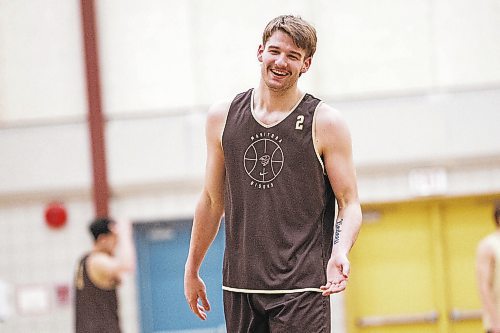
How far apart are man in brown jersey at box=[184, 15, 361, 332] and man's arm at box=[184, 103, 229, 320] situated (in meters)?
0.07

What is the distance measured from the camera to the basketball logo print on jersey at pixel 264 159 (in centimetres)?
366

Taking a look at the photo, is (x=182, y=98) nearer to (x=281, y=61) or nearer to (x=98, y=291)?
(x=98, y=291)

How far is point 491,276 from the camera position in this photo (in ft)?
25.6

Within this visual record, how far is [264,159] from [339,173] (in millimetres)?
278

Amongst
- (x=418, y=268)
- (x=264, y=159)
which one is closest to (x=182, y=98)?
(x=418, y=268)

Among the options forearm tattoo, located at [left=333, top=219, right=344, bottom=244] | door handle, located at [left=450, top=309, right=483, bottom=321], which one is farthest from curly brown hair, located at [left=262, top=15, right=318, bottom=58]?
door handle, located at [left=450, top=309, right=483, bottom=321]

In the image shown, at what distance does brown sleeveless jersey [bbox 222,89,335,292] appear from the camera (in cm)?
365

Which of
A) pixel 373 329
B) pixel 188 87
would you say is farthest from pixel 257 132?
pixel 373 329

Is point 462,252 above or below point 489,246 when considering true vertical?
below

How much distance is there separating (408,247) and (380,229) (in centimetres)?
39

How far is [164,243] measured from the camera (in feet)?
39.0

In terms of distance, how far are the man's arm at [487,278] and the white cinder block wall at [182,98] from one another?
344 centimetres

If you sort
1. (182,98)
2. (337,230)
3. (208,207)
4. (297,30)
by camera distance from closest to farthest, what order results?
1. (297,30)
2. (337,230)
3. (208,207)
4. (182,98)

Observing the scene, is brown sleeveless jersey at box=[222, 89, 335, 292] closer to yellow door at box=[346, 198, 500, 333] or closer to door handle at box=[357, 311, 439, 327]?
yellow door at box=[346, 198, 500, 333]
